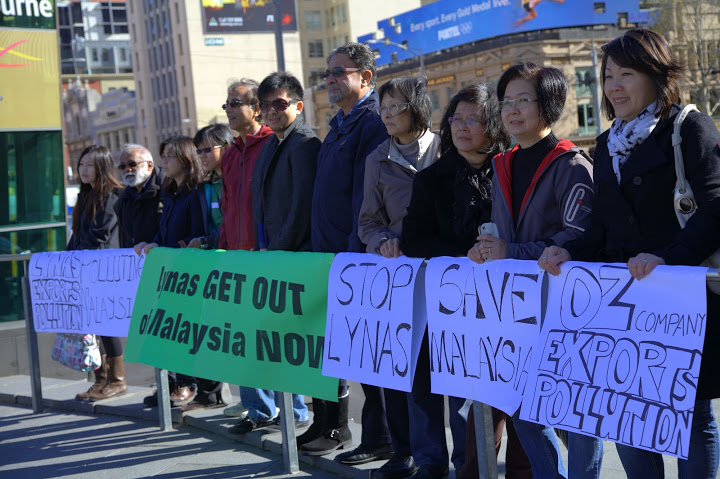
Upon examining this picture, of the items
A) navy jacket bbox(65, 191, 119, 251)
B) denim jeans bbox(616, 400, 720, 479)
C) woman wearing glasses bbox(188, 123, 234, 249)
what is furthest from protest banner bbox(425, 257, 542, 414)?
navy jacket bbox(65, 191, 119, 251)

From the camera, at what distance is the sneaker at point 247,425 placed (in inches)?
238

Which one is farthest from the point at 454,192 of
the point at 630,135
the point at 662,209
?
the point at 662,209

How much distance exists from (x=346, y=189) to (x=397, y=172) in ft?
1.59

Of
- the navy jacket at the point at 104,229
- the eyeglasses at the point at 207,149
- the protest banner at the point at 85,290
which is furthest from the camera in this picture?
the navy jacket at the point at 104,229

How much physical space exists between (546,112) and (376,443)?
2.09 metres

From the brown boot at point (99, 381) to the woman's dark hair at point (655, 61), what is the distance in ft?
17.3

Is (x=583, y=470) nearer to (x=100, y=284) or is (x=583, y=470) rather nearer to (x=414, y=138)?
(x=414, y=138)

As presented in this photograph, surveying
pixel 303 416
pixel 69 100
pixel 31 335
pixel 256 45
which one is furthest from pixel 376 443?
pixel 69 100

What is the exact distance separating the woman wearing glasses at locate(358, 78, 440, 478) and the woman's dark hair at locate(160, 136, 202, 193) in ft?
8.10

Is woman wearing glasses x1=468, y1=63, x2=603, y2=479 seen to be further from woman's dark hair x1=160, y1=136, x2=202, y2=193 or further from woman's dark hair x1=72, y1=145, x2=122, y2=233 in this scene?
woman's dark hair x1=72, y1=145, x2=122, y2=233

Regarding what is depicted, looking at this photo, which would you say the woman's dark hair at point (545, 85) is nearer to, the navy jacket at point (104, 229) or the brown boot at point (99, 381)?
the navy jacket at point (104, 229)

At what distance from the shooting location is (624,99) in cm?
360

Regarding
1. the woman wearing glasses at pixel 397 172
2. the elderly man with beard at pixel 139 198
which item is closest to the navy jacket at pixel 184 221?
the elderly man with beard at pixel 139 198

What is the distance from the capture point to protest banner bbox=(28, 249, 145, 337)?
6.62 meters
